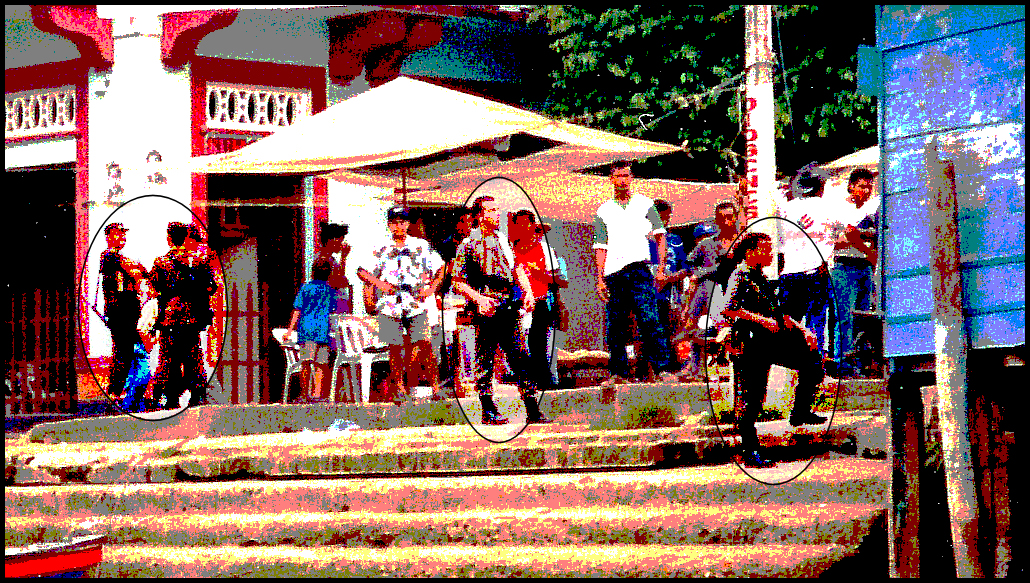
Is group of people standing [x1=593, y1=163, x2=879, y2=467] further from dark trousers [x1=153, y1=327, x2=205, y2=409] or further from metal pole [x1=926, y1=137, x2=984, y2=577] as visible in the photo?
dark trousers [x1=153, y1=327, x2=205, y2=409]

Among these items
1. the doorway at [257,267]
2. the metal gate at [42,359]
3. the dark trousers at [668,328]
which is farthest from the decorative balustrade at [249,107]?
the dark trousers at [668,328]

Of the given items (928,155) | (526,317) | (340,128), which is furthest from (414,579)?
(340,128)

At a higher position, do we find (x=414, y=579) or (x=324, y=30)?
(x=324, y=30)

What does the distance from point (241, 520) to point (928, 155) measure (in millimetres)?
3756

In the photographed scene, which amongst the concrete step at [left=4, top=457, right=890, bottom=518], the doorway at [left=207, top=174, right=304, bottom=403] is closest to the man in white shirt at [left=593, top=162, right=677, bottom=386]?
the concrete step at [left=4, top=457, right=890, bottom=518]

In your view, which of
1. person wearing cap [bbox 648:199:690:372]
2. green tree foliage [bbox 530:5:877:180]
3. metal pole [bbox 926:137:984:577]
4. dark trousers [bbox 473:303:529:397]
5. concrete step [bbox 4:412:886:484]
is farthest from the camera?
green tree foliage [bbox 530:5:877:180]

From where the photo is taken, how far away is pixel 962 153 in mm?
5887

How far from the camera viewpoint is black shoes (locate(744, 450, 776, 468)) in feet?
21.0

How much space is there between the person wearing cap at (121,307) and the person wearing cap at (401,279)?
5.14 ft

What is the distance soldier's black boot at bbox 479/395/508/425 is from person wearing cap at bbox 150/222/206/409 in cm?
222

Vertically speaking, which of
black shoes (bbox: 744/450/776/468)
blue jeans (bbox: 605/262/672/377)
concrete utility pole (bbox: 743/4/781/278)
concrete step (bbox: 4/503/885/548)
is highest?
concrete utility pole (bbox: 743/4/781/278)

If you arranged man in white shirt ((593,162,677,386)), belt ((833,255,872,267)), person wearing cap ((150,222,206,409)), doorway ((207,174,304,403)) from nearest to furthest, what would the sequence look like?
person wearing cap ((150,222,206,409)), man in white shirt ((593,162,677,386)), belt ((833,255,872,267)), doorway ((207,174,304,403))

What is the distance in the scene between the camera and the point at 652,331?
29.2 ft

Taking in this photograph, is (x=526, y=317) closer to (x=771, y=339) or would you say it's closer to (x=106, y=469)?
(x=771, y=339)
